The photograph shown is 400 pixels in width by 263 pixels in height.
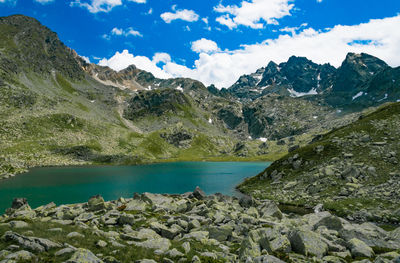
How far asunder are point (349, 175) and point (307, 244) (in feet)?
137

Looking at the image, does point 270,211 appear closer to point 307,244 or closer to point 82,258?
point 307,244

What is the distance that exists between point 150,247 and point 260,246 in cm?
896

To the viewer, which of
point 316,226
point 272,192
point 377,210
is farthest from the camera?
point 272,192

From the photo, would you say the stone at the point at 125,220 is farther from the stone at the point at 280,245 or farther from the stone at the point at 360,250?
the stone at the point at 360,250

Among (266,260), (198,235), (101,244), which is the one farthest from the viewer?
(198,235)

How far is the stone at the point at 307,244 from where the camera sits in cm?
1823

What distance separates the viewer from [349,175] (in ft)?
171

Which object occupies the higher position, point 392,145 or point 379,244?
point 392,145

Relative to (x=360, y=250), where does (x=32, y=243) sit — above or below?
above

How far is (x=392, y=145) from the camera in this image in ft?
184

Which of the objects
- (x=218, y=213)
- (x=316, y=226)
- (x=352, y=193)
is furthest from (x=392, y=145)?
(x=218, y=213)

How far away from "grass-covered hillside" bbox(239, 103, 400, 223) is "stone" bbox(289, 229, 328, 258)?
25910 mm

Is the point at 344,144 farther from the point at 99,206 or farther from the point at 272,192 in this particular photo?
the point at 99,206

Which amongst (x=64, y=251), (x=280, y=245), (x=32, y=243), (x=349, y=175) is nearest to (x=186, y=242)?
(x=280, y=245)
